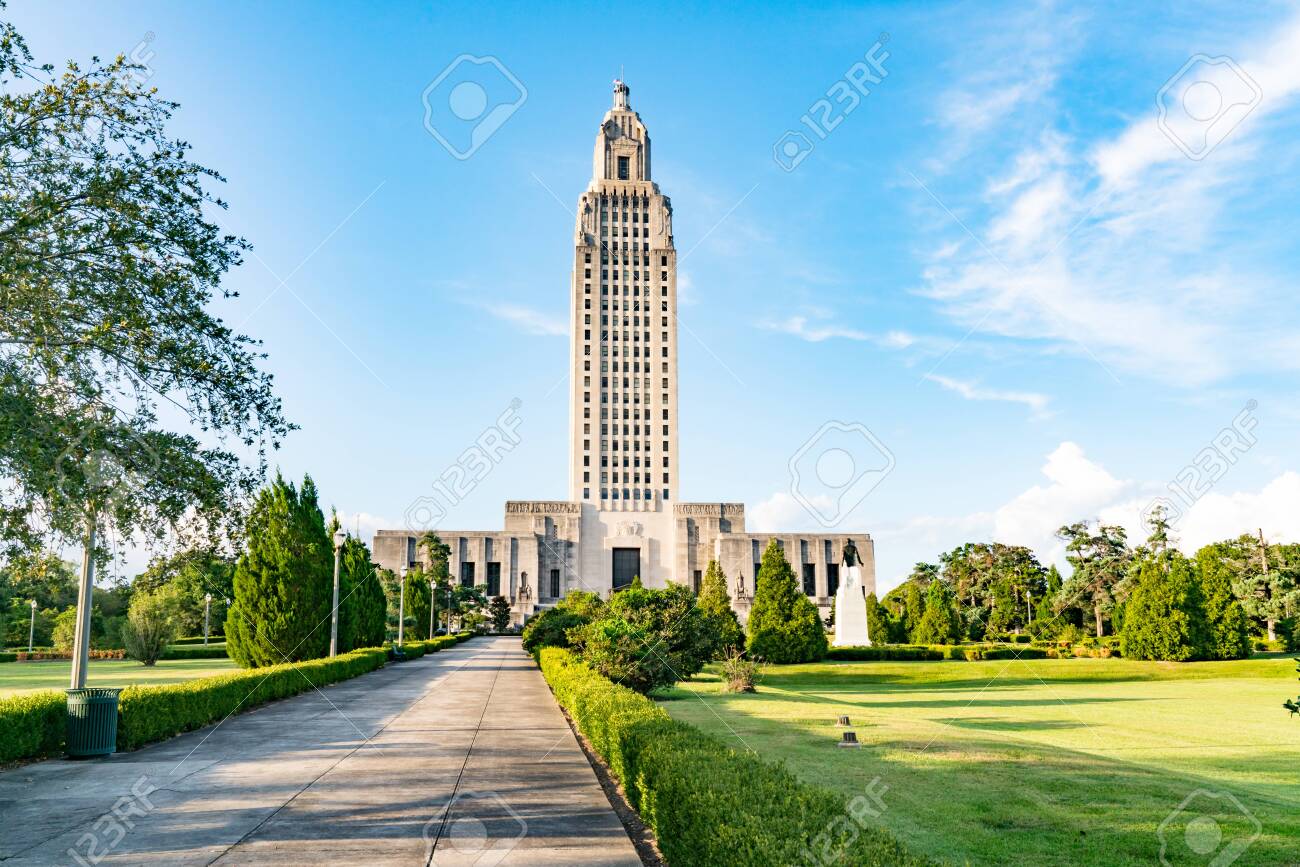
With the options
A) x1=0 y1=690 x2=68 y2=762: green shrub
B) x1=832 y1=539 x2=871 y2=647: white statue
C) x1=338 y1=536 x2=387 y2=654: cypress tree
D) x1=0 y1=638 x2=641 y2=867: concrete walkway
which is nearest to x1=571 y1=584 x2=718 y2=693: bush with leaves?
x1=0 y1=638 x2=641 y2=867: concrete walkway

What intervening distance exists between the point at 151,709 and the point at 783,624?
27.0m

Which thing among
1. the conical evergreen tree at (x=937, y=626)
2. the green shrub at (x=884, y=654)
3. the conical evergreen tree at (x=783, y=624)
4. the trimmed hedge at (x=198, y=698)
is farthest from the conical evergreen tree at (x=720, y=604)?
the trimmed hedge at (x=198, y=698)

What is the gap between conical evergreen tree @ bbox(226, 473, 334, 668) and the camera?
28.3 m

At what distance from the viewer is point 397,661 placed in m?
38.5

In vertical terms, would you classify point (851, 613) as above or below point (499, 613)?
above

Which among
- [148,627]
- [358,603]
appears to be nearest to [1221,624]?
[358,603]

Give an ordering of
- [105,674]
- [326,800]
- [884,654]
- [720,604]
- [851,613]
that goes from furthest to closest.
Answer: [720,604] < [851,613] < [884,654] < [105,674] < [326,800]

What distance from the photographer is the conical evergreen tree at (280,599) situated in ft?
92.8

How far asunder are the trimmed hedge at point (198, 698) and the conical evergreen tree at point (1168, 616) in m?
34.0

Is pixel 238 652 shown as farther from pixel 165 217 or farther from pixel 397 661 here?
pixel 165 217

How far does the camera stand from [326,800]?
9805 millimetres

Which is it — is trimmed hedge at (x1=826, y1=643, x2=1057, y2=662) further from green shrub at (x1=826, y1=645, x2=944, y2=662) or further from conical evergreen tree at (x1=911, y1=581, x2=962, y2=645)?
conical evergreen tree at (x1=911, y1=581, x2=962, y2=645)

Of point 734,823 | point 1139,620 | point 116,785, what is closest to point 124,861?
point 116,785

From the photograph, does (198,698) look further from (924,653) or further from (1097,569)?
(1097,569)
